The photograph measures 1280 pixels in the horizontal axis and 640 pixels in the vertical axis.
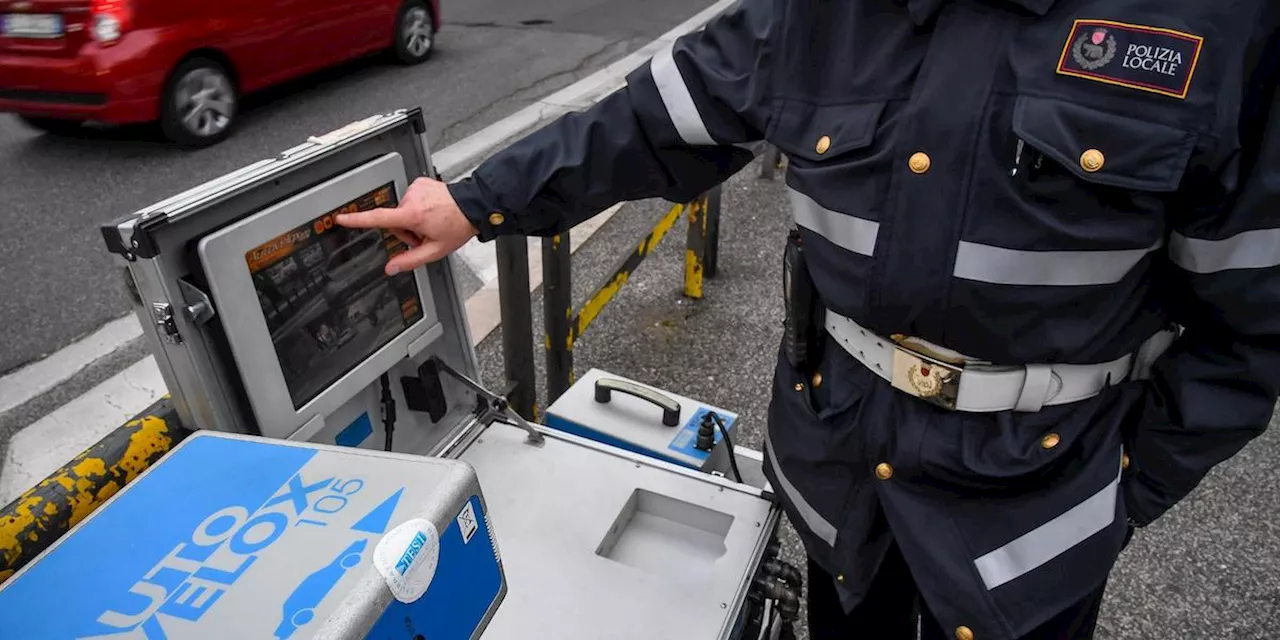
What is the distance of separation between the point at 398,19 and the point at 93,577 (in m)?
7.17

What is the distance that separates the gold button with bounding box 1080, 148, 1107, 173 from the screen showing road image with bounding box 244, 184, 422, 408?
1.08m

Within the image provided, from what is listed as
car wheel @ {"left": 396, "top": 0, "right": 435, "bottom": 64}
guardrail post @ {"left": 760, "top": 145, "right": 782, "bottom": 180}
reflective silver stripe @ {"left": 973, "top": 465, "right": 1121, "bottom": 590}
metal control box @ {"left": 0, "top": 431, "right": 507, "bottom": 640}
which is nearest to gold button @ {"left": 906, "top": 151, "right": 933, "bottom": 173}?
reflective silver stripe @ {"left": 973, "top": 465, "right": 1121, "bottom": 590}

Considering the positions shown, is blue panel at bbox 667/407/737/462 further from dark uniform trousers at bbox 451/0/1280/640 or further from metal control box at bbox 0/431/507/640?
metal control box at bbox 0/431/507/640

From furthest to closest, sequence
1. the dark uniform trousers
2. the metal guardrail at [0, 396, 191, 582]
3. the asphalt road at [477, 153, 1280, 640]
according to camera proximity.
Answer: the asphalt road at [477, 153, 1280, 640], the dark uniform trousers, the metal guardrail at [0, 396, 191, 582]

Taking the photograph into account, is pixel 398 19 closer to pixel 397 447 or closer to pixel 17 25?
pixel 17 25

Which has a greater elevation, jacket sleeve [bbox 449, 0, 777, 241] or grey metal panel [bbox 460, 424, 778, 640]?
jacket sleeve [bbox 449, 0, 777, 241]

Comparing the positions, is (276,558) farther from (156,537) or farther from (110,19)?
(110,19)

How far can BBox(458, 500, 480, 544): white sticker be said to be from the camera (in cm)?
85

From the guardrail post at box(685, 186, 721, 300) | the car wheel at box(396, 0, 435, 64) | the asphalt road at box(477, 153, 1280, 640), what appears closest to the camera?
the asphalt road at box(477, 153, 1280, 640)

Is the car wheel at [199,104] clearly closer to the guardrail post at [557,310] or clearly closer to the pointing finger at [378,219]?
the guardrail post at [557,310]

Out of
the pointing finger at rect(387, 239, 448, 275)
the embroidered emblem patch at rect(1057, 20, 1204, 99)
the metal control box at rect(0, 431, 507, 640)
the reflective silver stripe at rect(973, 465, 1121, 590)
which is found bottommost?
the reflective silver stripe at rect(973, 465, 1121, 590)

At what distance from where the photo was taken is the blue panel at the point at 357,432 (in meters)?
1.54

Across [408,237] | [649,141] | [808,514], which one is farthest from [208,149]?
[808,514]

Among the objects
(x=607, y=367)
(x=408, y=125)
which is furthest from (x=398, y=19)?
(x=408, y=125)
